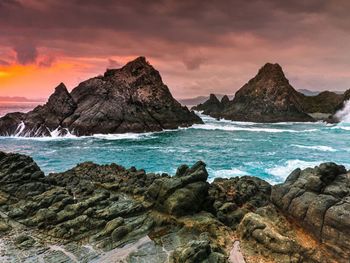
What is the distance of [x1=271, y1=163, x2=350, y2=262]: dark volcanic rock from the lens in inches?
625

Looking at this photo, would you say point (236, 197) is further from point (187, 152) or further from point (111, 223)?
point (187, 152)

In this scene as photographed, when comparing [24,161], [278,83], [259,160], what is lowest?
[259,160]

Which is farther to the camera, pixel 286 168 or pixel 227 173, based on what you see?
pixel 286 168

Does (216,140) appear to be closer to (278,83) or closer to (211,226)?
(211,226)

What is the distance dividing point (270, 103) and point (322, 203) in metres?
138

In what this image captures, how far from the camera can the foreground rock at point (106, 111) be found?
8588 centimetres

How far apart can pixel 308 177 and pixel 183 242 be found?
8540 millimetres

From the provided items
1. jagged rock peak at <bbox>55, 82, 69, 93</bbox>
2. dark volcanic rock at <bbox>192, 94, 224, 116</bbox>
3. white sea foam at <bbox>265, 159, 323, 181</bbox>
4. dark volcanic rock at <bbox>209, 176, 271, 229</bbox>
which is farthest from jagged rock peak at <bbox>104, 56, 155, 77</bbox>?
dark volcanic rock at <bbox>209, 176, 271, 229</bbox>

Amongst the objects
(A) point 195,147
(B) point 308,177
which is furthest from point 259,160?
(B) point 308,177

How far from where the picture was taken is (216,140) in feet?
254

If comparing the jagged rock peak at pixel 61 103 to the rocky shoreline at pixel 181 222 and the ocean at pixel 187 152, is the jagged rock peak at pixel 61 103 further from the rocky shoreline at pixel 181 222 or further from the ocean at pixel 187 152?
the rocky shoreline at pixel 181 222

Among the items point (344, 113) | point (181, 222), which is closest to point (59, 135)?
point (181, 222)

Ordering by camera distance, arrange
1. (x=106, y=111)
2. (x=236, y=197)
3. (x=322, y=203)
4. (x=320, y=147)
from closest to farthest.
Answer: (x=322, y=203)
(x=236, y=197)
(x=320, y=147)
(x=106, y=111)

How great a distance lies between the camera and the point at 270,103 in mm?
149625
